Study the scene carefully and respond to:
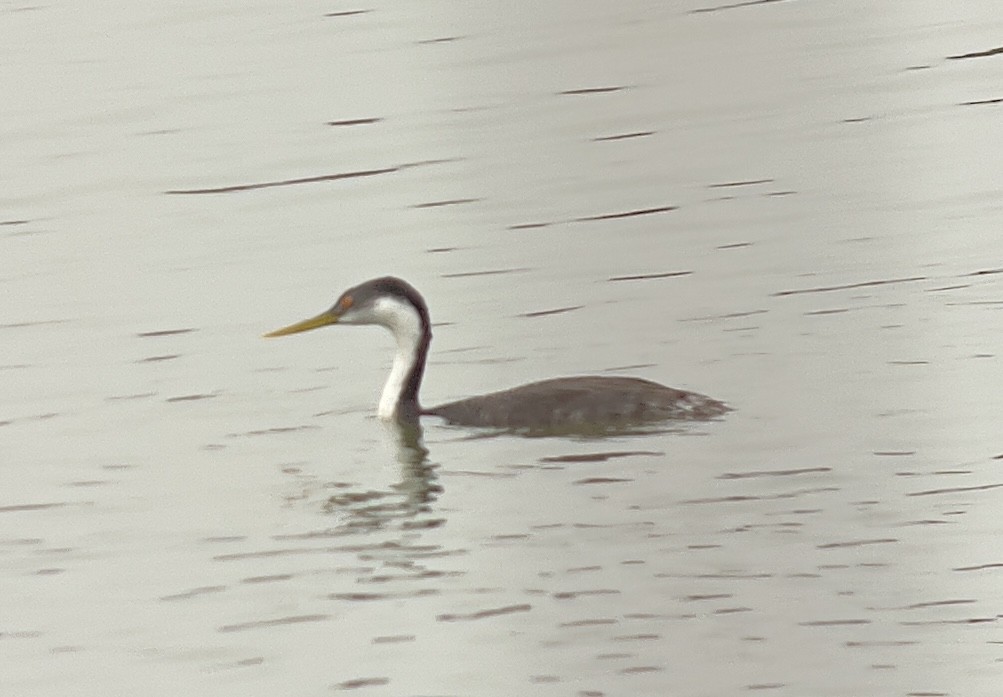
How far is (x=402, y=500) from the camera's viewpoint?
410 inches

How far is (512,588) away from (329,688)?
3.55ft

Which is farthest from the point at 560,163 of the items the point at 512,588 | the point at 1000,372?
the point at 512,588

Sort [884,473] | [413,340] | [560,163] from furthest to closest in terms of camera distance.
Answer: [560,163]
[413,340]
[884,473]

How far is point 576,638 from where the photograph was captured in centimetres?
739

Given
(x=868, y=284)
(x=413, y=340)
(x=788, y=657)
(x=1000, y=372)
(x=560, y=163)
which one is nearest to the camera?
(x=788, y=657)

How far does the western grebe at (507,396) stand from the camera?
36.8ft

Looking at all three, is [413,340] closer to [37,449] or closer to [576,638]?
[37,449]

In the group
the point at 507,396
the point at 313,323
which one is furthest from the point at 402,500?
the point at 313,323

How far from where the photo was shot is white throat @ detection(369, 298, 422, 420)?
1229cm

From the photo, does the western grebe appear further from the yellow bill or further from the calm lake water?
the calm lake water

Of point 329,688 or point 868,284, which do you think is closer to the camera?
point 329,688

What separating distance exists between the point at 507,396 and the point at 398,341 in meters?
1.04

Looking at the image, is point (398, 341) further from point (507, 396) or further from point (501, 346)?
point (501, 346)

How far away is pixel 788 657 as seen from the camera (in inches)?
256
